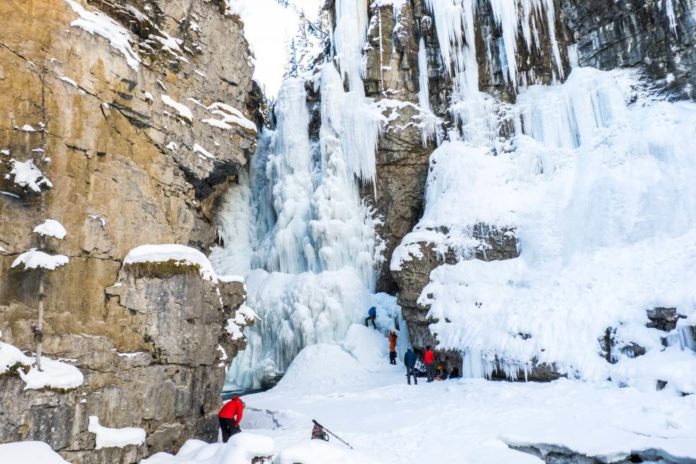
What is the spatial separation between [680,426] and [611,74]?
12.3 m

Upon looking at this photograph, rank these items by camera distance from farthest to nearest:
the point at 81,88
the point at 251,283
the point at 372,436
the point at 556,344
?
the point at 251,283
the point at 556,344
the point at 81,88
the point at 372,436

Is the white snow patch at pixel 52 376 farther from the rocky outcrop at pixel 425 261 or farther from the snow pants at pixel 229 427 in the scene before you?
the rocky outcrop at pixel 425 261

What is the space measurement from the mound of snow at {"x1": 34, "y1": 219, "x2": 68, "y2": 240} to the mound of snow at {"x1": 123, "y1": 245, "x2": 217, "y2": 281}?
53.6 inches

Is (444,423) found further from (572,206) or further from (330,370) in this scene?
(572,206)

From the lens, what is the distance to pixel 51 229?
26.5 ft

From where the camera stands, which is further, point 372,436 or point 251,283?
point 251,283

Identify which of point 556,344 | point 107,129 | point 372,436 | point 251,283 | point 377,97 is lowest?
point 372,436

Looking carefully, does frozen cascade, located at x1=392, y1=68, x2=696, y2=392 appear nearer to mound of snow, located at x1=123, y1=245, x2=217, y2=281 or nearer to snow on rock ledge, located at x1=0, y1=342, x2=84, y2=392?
mound of snow, located at x1=123, y1=245, x2=217, y2=281

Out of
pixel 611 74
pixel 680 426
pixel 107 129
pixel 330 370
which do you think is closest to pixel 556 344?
pixel 680 426

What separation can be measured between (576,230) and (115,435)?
12711 mm

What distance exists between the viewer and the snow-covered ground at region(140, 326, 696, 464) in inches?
271

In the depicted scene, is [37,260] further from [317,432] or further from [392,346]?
[392,346]

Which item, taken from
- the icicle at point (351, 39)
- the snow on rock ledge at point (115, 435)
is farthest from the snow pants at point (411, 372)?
the icicle at point (351, 39)

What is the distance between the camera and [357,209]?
1936cm
